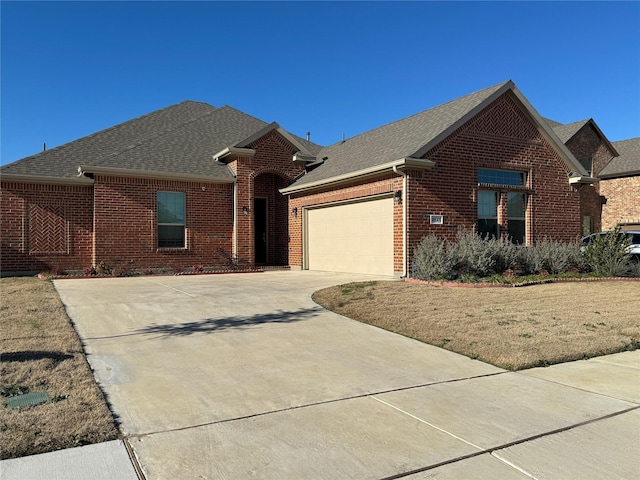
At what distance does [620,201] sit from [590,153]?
10.0 ft

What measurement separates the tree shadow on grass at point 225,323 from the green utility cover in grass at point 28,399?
2595 mm

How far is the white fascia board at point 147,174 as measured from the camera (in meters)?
15.1

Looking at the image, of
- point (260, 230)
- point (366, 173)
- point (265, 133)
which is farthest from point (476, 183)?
point (260, 230)

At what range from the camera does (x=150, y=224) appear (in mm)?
16203

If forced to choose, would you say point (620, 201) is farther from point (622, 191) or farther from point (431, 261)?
point (431, 261)

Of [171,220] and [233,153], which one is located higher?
[233,153]

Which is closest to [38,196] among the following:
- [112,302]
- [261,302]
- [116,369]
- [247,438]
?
[112,302]

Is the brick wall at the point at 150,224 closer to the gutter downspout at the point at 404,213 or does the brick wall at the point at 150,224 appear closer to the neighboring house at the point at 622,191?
the gutter downspout at the point at 404,213

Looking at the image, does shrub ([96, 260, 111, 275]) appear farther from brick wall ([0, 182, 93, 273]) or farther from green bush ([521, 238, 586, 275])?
green bush ([521, 238, 586, 275])

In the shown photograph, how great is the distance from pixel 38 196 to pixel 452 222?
1278 centimetres

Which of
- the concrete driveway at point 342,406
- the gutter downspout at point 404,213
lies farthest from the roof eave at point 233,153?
the concrete driveway at point 342,406

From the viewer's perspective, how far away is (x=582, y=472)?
319 cm

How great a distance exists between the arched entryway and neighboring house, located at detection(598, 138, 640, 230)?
17789 millimetres

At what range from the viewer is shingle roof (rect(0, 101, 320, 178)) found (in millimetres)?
15789
